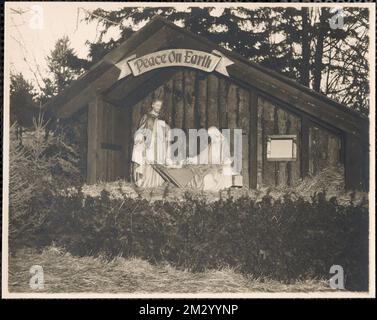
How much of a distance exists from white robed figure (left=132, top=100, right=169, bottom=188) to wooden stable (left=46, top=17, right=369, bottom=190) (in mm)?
202

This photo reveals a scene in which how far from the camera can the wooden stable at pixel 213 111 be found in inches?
359

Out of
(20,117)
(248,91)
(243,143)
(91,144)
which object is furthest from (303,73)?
(20,117)

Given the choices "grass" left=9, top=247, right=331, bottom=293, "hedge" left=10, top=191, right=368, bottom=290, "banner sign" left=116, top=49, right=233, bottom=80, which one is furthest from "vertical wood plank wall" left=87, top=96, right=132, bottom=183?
"grass" left=9, top=247, right=331, bottom=293

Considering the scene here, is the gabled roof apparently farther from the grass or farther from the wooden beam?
the grass

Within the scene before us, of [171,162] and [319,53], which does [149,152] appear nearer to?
[171,162]

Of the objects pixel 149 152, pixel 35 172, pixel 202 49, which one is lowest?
pixel 35 172

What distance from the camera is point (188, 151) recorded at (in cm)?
961

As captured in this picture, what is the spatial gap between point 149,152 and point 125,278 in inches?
90.0

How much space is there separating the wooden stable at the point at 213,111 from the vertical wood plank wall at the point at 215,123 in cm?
2

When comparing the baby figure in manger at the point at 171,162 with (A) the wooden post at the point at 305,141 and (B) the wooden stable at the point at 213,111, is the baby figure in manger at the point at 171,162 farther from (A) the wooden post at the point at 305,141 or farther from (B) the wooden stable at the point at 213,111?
(A) the wooden post at the point at 305,141

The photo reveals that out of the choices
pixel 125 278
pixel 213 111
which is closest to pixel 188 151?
pixel 213 111

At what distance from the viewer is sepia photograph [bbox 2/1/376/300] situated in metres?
8.47

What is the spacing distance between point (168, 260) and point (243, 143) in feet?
7.95

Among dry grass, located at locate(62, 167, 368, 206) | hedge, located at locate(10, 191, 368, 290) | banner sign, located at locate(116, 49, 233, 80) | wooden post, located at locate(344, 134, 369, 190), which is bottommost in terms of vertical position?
hedge, located at locate(10, 191, 368, 290)
